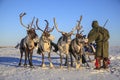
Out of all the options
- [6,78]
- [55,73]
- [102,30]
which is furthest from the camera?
[102,30]

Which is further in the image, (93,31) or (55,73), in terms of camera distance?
(93,31)

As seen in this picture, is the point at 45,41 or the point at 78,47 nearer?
the point at 78,47

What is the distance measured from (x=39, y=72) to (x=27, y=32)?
2.81 meters

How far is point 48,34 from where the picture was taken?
1355 cm

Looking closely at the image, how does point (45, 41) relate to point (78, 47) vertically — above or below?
above

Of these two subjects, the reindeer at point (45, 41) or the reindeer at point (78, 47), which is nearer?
the reindeer at point (78, 47)

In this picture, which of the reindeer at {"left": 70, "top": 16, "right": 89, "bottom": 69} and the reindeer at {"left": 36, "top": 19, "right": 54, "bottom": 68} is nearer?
the reindeer at {"left": 70, "top": 16, "right": 89, "bottom": 69}

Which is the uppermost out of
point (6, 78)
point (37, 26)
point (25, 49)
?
point (37, 26)

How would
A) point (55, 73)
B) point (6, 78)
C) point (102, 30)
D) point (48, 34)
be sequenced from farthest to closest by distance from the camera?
point (48, 34) → point (102, 30) → point (55, 73) → point (6, 78)

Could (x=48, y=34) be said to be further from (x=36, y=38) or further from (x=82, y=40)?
(x=82, y=40)

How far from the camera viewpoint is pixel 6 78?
10.9m

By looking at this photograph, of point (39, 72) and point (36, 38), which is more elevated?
point (36, 38)

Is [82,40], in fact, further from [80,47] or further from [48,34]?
[48,34]

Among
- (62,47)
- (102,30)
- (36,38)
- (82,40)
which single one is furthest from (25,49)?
(102,30)
